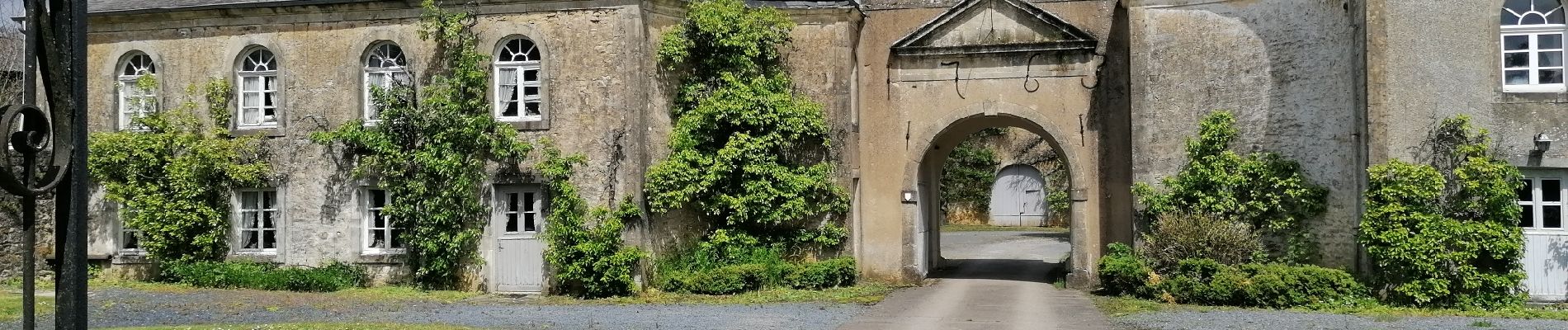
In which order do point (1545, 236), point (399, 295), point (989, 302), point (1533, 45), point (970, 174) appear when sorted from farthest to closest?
point (970, 174) < point (399, 295) < point (989, 302) < point (1545, 236) < point (1533, 45)

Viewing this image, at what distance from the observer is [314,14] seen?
643 inches

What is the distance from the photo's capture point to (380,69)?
1636 centimetres

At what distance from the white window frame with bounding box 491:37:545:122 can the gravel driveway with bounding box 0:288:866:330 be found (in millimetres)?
2526

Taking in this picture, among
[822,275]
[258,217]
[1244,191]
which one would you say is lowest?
[822,275]

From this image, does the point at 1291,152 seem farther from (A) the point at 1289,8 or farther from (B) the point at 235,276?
(B) the point at 235,276

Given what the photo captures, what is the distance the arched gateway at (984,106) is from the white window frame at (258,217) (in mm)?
8377

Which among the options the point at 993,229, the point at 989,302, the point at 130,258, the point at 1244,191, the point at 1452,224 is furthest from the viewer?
the point at 993,229

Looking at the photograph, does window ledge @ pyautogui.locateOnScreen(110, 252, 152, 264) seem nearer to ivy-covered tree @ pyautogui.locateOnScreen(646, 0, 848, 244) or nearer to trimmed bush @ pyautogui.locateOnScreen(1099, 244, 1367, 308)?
ivy-covered tree @ pyautogui.locateOnScreen(646, 0, 848, 244)

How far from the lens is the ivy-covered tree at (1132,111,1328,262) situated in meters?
14.3

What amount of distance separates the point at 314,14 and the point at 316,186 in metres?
2.42

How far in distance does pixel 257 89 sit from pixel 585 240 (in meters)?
5.76

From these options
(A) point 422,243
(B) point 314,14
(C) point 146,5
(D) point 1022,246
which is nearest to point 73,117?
(A) point 422,243

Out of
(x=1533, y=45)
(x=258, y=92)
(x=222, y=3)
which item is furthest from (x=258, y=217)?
(x=1533, y=45)

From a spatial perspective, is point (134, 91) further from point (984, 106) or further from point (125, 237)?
point (984, 106)
